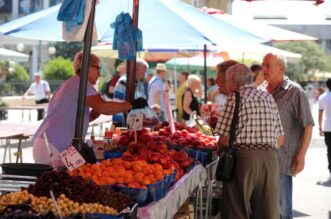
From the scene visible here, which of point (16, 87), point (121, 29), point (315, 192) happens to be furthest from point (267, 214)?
point (16, 87)

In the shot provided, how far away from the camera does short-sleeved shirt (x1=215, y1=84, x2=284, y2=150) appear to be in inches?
216

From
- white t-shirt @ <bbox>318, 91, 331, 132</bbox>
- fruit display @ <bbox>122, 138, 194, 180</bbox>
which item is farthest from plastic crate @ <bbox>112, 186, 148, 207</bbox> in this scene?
white t-shirt @ <bbox>318, 91, 331, 132</bbox>

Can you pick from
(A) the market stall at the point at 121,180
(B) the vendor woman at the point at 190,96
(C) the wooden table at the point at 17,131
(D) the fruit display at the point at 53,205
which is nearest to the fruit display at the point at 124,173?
(A) the market stall at the point at 121,180

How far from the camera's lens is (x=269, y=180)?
5578 millimetres

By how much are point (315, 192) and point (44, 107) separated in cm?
834

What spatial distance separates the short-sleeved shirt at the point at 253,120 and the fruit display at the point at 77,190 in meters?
1.84

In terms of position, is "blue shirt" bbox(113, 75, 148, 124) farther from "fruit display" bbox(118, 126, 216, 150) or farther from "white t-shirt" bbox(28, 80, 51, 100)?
"white t-shirt" bbox(28, 80, 51, 100)

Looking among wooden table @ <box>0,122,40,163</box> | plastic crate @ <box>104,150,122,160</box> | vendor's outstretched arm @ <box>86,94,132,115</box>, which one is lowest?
wooden table @ <box>0,122,40,163</box>

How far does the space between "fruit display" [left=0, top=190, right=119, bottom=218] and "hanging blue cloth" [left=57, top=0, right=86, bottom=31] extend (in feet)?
5.33

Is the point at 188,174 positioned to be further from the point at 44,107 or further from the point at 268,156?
the point at 44,107

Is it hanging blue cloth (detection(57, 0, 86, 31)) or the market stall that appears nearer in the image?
the market stall

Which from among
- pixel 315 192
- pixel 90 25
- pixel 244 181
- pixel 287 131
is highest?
pixel 90 25

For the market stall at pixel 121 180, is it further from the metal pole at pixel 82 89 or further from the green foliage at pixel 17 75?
the green foliage at pixel 17 75

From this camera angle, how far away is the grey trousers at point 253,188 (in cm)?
553
